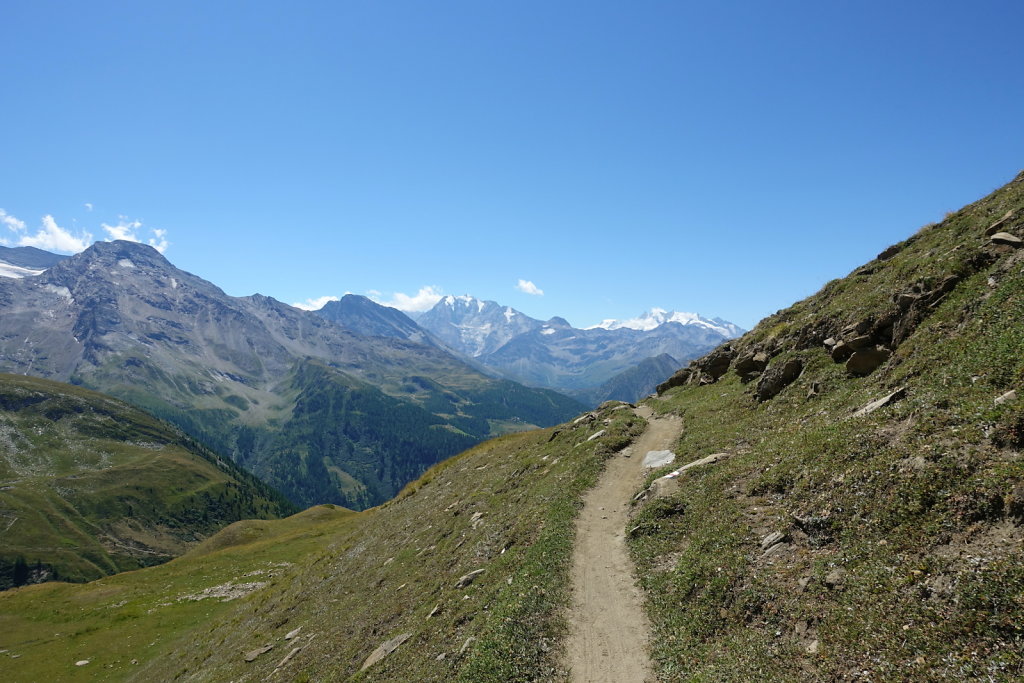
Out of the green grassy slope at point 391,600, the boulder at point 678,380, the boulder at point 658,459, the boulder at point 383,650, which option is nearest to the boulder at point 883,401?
the boulder at point 658,459

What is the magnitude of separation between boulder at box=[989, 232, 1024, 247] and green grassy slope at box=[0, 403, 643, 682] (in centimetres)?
2339

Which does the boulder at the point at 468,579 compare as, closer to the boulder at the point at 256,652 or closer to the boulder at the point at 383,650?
the boulder at the point at 383,650

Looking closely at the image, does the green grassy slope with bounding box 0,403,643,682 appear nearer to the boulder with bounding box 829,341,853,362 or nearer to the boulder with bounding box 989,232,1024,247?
the boulder with bounding box 829,341,853,362

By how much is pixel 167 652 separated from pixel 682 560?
45.6 metres

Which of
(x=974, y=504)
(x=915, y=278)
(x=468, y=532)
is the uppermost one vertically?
(x=915, y=278)

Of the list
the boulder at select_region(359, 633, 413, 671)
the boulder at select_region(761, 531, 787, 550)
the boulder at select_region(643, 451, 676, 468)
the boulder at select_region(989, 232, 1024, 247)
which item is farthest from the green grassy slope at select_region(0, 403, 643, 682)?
the boulder at select_region(989, 232, 1024, 247)

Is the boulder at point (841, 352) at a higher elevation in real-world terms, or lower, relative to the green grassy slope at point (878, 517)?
higher

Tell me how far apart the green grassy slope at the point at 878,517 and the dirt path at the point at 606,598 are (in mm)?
805

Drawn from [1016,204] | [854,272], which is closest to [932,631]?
[1016,204]

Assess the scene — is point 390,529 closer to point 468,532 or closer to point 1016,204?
point 468,532

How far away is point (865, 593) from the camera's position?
506 inches

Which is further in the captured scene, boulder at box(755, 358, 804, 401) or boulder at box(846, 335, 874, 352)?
boulder at box(755, 358, 804, 401)

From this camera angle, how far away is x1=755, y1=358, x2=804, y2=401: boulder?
30938 mm

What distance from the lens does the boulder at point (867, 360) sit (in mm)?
25641
